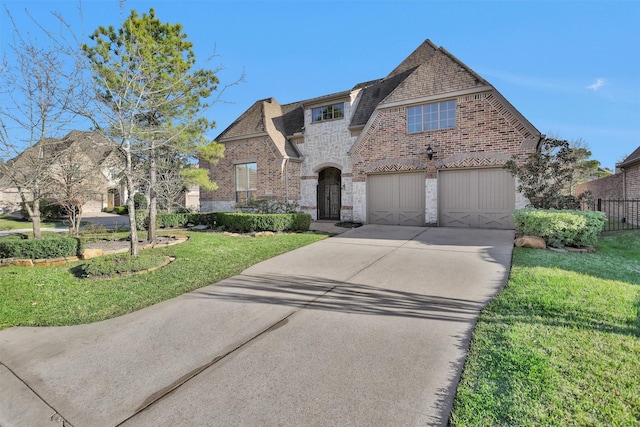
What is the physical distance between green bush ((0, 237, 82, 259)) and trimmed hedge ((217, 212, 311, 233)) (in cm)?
546

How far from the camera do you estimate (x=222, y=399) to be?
2.62 meters

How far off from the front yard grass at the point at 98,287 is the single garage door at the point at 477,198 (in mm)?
7228

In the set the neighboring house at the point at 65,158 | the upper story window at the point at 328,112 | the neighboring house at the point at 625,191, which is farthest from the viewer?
the upper story window at the point at 328,112

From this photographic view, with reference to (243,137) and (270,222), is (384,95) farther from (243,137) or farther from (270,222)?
(270,222)

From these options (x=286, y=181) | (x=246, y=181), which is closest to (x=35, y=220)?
(x=286, y=181)

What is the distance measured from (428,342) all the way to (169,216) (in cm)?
1365

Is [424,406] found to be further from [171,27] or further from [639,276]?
[171,27]

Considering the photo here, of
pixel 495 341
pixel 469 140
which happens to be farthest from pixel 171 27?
pixel 495 341

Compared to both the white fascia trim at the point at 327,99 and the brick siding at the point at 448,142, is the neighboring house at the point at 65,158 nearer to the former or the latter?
the white fascia trim at the point at 327,99

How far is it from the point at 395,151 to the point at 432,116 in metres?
1.91

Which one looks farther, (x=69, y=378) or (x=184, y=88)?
(x=184, y=88)

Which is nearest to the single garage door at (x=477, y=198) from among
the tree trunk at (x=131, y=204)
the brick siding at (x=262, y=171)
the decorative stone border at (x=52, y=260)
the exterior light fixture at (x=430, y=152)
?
the exterior light fixture at (x=430, y=152)

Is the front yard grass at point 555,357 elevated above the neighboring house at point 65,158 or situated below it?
below

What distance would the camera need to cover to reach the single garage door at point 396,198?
500 inches
